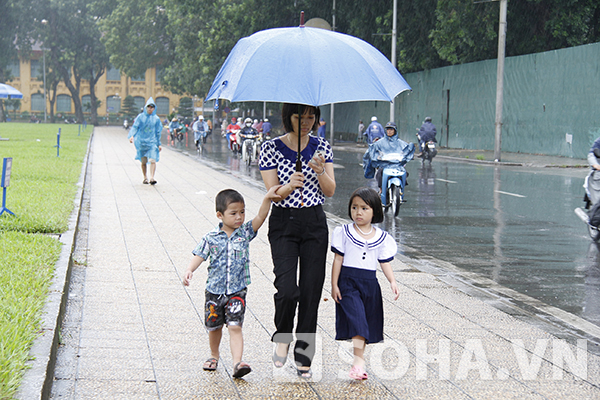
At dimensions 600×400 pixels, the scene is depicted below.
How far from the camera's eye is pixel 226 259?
4516mm

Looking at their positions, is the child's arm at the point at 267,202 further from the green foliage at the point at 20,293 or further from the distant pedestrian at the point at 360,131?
the distant pedestrian at the point at 360,131

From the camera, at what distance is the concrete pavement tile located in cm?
412

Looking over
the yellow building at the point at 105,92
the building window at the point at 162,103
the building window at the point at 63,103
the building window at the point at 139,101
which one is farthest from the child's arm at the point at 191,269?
the building window at the point at 63,103

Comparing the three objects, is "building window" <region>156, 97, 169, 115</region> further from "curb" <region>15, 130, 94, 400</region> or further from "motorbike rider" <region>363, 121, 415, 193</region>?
"curb" <region>15, 130, 94, 400</region>

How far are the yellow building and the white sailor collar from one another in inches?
3615

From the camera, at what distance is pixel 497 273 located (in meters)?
8.09

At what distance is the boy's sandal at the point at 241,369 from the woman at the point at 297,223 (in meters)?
0.29

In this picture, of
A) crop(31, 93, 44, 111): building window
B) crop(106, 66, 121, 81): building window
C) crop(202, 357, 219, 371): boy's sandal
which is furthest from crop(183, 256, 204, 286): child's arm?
crop(31, 93, 44, 111): building window

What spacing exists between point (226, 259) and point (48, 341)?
44.8 inches

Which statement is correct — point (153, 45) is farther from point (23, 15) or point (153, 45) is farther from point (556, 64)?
point (556, 64)

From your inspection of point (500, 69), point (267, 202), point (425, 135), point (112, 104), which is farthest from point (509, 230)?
point (112, 104)

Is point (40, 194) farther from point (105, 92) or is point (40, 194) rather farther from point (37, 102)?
point (105, 92)

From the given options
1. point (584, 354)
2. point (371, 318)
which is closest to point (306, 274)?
point (371, 318)

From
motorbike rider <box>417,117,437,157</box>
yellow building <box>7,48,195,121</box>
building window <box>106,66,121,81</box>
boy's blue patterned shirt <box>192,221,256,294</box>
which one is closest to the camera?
boy's blue patterned shirt <box>192,221,256,294</box>
